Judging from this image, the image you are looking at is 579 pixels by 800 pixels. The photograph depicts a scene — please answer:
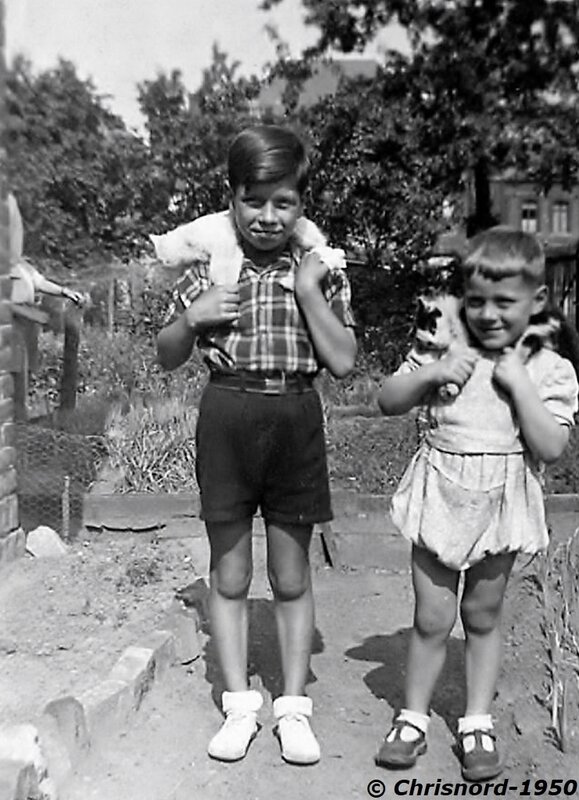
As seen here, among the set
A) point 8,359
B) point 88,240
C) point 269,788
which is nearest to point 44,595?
point 8,359

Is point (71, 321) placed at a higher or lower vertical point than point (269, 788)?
higher

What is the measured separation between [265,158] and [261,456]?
2.06 ft

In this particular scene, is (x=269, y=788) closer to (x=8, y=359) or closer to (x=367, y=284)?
(x=8, y=359)

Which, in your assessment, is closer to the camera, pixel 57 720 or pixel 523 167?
pixel 57 720

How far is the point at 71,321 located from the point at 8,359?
2.05 m

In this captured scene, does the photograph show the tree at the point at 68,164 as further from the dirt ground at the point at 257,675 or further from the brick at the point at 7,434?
the dirt ground at the point at 257,675

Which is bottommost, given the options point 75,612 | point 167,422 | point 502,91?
point 75,612

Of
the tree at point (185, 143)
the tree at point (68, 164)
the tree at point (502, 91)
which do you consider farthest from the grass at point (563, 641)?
the tree at point (502, 91)

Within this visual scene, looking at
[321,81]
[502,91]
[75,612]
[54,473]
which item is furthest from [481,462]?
[321,81]

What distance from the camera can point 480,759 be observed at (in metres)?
2.15

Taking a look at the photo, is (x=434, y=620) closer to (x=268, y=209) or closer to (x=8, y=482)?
(x=268, y=209)

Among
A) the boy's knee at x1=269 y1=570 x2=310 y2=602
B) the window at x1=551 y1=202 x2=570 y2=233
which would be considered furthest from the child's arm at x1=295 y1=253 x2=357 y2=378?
the window at x1=551 y1=202 x2=570 y2=233

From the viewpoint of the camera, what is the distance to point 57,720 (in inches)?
86.2

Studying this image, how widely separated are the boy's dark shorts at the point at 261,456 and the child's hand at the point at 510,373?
0.44 metres
